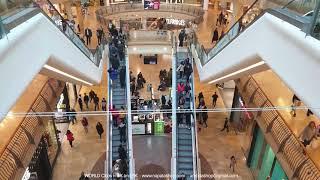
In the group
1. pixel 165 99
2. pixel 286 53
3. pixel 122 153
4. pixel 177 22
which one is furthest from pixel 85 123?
pixel 177 22

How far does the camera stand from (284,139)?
36.0 ft

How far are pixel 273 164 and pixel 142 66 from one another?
16.3 metres

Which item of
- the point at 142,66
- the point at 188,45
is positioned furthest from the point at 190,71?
the point at 142,66

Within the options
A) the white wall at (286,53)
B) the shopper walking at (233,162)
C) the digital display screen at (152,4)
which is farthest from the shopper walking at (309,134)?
the digital display screen at (152,4)

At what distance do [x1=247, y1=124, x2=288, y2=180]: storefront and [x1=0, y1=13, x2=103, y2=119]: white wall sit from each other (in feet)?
27.5

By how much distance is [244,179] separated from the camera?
14.6 meters

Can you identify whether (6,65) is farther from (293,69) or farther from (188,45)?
(188,45)

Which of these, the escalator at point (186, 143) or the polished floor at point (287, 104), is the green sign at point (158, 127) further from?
the polished floor at point (287, 104)

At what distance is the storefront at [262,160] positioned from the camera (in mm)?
12511

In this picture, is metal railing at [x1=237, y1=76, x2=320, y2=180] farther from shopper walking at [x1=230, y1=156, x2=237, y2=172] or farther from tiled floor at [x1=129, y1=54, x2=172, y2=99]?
tiled floor at [x1=129, y1=54, x2=172, y2=99]

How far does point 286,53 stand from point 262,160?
9702mm

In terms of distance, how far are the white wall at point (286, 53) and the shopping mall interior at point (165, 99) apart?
2 centimetres

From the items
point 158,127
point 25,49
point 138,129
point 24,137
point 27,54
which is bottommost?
point 138,129

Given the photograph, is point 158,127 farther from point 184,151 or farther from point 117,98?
point 184,151
